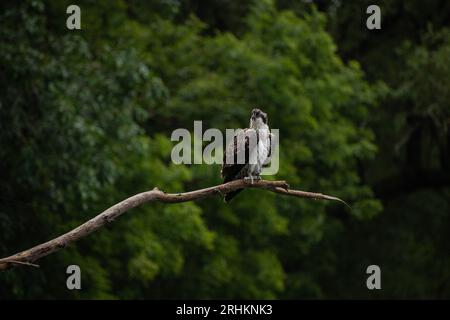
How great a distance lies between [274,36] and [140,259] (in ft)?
19.5

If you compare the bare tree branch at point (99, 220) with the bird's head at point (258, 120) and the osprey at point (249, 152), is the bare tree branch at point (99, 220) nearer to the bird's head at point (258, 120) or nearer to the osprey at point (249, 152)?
the osprey at point (249, 152)

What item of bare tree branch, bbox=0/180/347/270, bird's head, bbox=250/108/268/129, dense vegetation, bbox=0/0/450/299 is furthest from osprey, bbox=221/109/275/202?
dense vegetation, bbox=0/0/450/299

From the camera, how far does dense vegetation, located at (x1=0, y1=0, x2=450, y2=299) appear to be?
13602 mm

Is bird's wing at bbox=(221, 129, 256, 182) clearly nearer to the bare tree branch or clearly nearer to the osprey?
the osprey

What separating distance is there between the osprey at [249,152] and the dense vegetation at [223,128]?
4372 mm

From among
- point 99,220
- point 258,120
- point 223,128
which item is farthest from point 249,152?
point 223,128

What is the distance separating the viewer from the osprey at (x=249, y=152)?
30.3ft

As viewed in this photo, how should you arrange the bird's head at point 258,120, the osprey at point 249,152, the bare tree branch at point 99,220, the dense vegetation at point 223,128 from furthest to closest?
1. the dense vegetation at point 223,128
2. the bird's head at point 258,120
3. the osprey at point 249,152
4. the bare tree branch at point 99,220

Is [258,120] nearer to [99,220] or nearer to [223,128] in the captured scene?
[99,220]

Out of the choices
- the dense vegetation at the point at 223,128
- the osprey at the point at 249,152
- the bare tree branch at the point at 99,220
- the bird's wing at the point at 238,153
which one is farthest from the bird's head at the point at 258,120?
the dense vegetation at the point at 223,128

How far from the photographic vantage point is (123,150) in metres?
15.4

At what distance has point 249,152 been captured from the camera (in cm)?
926

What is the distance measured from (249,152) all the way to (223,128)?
8387 millimetres
